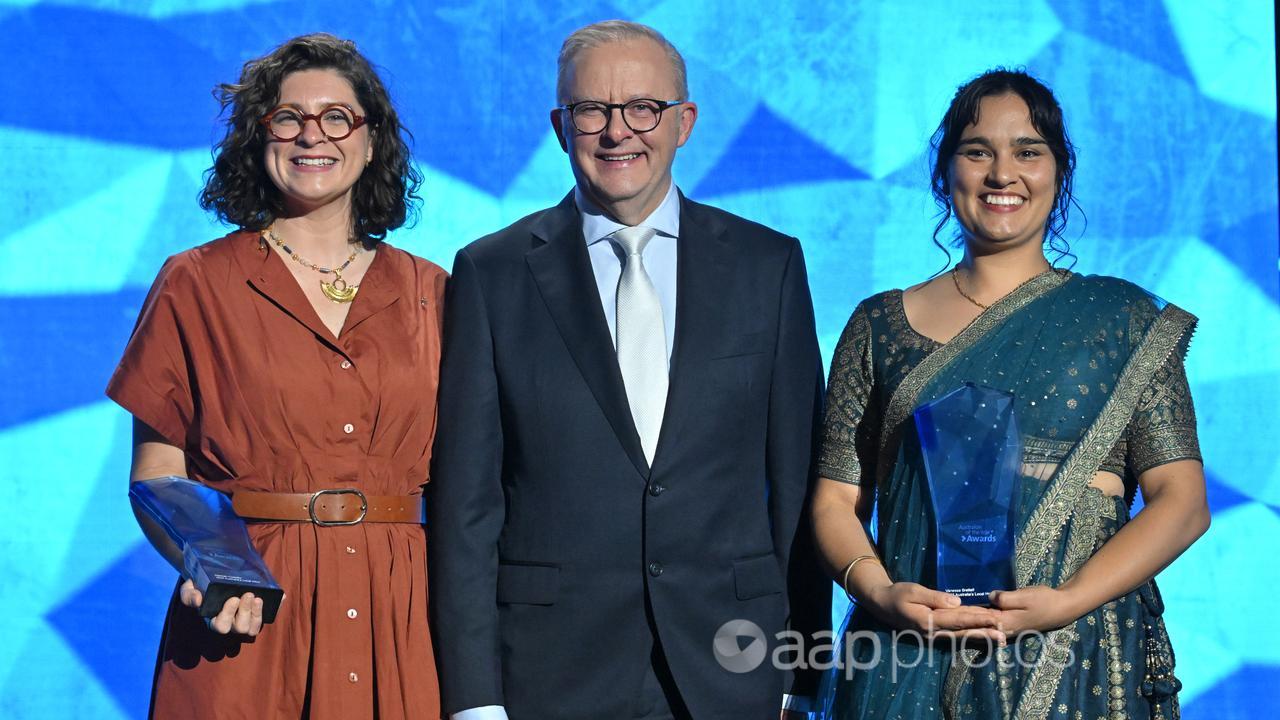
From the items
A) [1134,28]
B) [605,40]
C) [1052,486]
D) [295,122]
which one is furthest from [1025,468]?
[1134,28]

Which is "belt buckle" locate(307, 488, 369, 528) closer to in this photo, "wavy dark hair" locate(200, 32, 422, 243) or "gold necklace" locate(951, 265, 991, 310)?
"wavy dark hair" locate(200, 32, 422, 243)

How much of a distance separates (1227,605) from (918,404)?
89.0 inches

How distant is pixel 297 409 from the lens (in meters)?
2.20

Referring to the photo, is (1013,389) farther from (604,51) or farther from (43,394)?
(43,394)

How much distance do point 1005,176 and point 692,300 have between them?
55cm

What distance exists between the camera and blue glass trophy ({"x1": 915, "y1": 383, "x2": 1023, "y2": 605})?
1.98m

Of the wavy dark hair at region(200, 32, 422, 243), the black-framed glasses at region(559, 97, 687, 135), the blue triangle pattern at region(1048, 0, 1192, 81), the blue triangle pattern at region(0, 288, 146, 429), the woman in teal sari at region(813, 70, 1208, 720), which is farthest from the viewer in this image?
the blue triangle pattern at region(1048, 0, 1192, 81)

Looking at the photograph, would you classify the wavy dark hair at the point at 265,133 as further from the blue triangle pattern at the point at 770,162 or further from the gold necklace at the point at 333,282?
the blue triangle pattern at the point at 770,162

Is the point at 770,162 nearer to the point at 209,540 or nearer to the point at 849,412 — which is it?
the point at 849,412

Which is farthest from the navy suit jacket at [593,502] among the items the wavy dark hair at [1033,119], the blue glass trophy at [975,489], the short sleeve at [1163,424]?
the short sleeve at [1163,424]

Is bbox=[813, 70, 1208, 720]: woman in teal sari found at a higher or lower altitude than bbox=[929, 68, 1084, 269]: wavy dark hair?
lower

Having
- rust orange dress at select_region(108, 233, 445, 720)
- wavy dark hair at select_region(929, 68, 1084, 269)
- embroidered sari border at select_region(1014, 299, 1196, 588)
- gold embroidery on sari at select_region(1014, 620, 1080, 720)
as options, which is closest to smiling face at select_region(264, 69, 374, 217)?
rust orange dress at select_region(108, 233, 445, 720)

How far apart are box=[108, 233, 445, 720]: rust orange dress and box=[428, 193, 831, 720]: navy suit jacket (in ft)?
0.22
